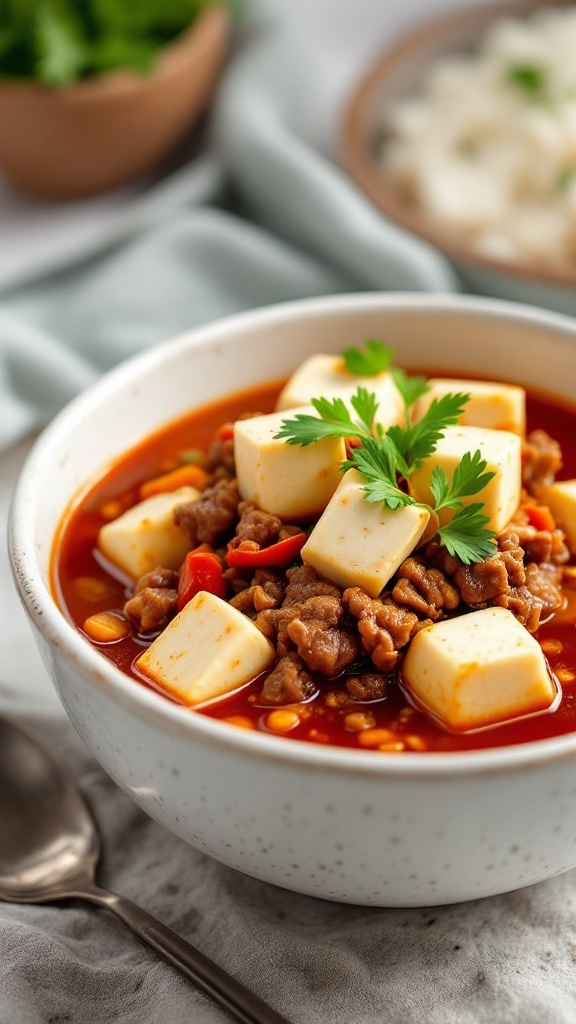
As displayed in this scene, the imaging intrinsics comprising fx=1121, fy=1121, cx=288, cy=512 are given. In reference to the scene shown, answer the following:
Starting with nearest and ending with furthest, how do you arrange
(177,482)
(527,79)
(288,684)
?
(288,684), (177,482), (527,79)

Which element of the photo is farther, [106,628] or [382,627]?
[106,628]

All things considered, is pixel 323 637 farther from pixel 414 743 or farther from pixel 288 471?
pixel 288 471

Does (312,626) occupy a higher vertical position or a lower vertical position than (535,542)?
higher

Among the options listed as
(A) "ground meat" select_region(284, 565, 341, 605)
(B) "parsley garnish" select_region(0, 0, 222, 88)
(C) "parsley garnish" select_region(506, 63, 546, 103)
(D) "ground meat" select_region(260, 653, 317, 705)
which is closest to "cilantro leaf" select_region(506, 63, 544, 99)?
(C) "parsley garnish" select_region(506, 63, 546, 103)

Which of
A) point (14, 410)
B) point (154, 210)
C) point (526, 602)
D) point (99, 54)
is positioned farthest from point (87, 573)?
point (99, 54)

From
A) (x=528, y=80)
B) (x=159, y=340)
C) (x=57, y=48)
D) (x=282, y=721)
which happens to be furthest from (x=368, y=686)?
(x=528, y=80)

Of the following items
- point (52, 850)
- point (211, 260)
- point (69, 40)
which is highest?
point (69, 40)

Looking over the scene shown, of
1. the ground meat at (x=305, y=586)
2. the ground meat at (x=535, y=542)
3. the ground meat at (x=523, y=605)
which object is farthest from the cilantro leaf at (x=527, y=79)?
the ground meat at (x=305, y=586)

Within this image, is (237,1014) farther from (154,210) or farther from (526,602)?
(154,210)
